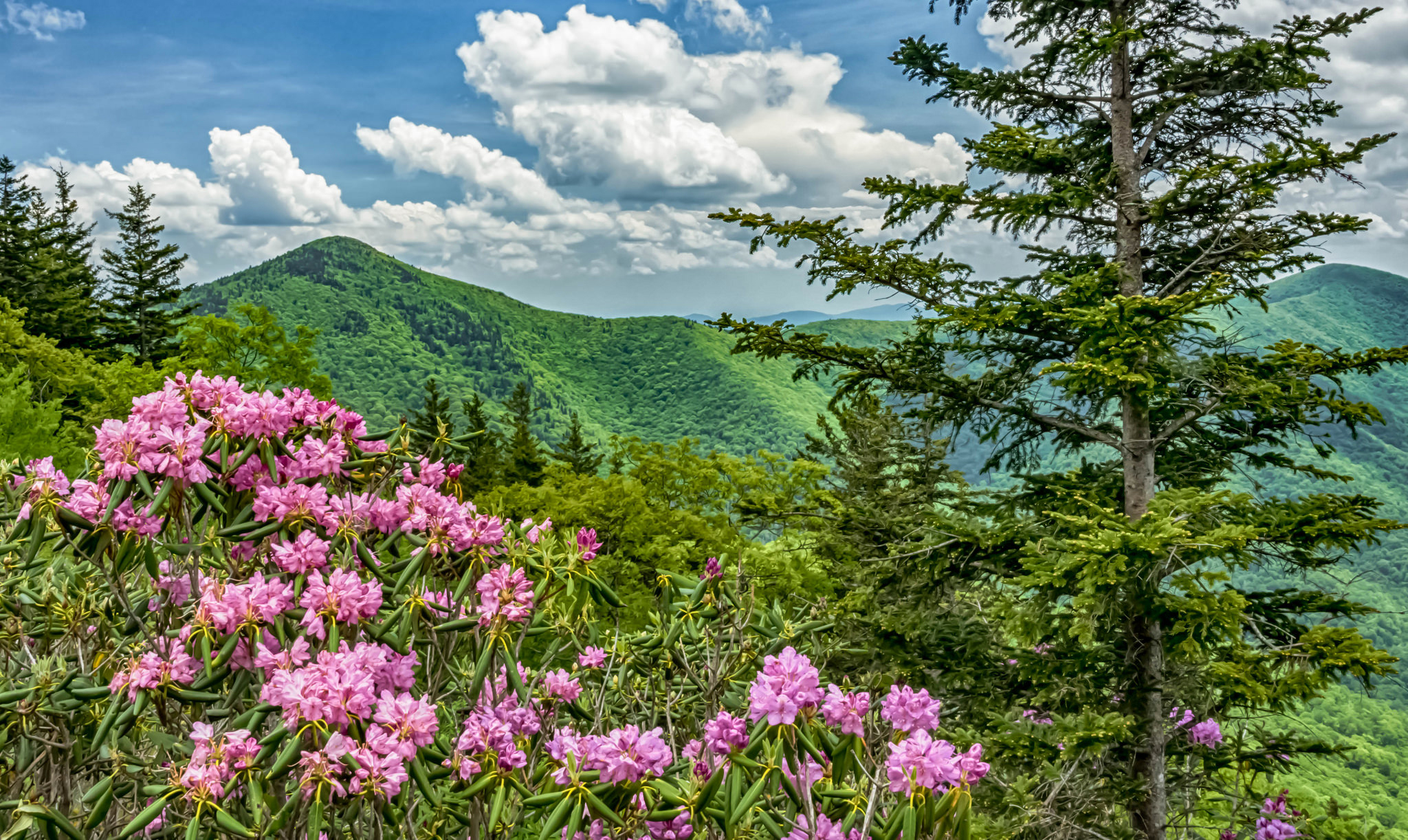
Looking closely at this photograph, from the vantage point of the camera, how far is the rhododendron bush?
1.74 metres

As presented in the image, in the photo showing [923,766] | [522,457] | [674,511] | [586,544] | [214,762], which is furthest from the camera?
[522,457]

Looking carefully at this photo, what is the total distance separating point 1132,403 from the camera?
7238 millimetres

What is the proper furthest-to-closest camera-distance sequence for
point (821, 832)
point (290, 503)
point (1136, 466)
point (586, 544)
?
point (1136, 466) → point (586, 544) → point (290, 503) → point (821, 832)

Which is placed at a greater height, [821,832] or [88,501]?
[88,501]

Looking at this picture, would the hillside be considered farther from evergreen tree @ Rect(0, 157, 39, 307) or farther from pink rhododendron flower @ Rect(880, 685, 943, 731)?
pink rhododendron flower @ Rect(880, 685, 943, 731)

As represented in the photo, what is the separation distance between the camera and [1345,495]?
7.14m

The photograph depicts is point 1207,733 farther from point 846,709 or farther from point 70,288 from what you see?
point 70,288

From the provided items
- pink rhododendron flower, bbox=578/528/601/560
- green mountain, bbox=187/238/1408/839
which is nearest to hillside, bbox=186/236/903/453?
green mountain, bbox=187/238/1408/839

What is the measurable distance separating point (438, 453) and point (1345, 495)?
817cm

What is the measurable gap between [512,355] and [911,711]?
136 meters

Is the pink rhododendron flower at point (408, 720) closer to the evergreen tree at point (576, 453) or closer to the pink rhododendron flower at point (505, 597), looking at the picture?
the pink rhododendron flower at point (505, 597)

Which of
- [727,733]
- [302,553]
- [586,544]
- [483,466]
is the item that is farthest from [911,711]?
[483,466]

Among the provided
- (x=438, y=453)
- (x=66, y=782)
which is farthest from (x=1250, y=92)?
(x=66, y=782)

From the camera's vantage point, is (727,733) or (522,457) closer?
(727,733)
